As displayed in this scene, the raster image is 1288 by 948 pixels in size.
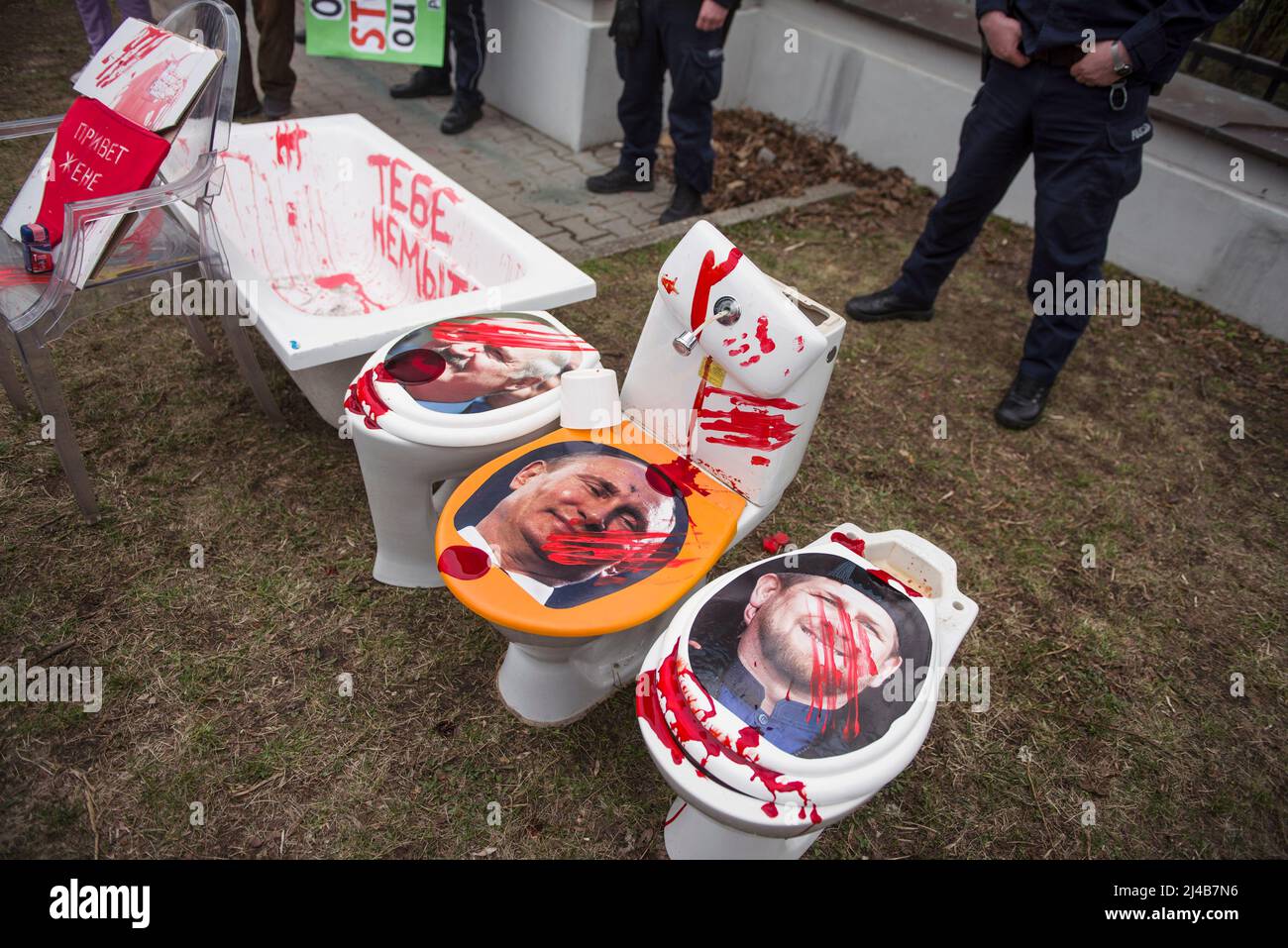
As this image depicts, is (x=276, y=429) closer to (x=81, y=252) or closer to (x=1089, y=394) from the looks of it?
(x=81, y=252)

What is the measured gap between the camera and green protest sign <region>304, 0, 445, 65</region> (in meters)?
3.91

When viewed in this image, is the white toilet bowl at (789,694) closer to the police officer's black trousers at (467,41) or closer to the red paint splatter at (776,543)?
the red paint splatter at (776,543)

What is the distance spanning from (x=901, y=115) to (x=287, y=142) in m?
3.35

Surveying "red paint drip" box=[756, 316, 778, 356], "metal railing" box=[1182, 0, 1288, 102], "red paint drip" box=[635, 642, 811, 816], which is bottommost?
"red paint drip" box=[635, 642, 811, 816]

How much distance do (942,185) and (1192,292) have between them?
4.69ft

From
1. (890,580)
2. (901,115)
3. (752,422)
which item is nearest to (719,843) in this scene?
(890,580)

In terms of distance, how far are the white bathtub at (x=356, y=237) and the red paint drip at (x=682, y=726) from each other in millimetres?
1181

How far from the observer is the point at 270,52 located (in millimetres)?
4707

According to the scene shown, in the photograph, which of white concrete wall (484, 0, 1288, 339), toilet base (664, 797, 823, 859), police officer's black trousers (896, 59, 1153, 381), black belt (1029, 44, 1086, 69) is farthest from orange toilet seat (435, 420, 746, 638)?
white concrete wall (484, 0, 1288, 339)

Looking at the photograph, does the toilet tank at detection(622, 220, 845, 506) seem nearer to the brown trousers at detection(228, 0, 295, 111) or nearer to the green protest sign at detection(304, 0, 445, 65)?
the green protest sign at detection(304, 0, 445, 65)

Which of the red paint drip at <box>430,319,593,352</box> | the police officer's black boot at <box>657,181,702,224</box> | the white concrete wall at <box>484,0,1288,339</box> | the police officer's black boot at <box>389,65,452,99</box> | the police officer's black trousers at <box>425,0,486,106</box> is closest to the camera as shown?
the red paint drip at <box>430,319,593,352</box>

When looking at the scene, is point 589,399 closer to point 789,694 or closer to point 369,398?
point 369,398

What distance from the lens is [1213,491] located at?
10.2 ft
